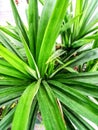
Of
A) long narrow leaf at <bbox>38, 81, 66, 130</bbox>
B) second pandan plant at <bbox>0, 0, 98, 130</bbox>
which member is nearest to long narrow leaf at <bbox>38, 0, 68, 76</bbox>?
second pandan plant at <bbox>0, 0, 98, 130</bbox>

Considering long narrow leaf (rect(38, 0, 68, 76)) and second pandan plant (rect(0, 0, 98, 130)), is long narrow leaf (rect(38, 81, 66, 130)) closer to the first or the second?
second pandan plant (rect(0, 0, 98, 130))

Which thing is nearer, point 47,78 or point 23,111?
point 23,111

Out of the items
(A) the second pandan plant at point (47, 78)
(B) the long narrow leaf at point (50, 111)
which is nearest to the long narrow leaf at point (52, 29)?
(A) the second pandan plant at point (47, 78)

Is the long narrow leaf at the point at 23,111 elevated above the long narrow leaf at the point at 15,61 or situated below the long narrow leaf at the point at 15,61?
below

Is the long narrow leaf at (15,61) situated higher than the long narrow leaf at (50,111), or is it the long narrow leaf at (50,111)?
the long narrow leaf at (15,61)

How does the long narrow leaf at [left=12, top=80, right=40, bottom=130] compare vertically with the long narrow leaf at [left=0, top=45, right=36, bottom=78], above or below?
below

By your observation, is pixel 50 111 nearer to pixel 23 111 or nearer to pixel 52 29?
pixel 23 111

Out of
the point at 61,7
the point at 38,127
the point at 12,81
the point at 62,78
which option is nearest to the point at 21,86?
the point at 12,81

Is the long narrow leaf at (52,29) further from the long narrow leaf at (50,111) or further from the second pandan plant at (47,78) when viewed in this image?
the long narrow leaf at (50,111)

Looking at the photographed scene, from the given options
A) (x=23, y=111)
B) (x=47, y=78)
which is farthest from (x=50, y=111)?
(x=47, y=78)
